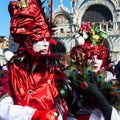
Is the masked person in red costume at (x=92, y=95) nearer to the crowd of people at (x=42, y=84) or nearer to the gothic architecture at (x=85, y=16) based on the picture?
the crowd of people at (x=42, y=84)

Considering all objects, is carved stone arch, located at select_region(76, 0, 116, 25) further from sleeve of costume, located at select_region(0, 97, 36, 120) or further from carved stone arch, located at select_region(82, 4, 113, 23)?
sleeve of costume, located at select_region(0, 97, 36, 120)

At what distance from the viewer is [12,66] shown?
2.84 m

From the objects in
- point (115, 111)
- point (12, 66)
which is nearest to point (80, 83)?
point (115, 111)

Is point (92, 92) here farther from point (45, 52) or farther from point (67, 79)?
point (45, 52)

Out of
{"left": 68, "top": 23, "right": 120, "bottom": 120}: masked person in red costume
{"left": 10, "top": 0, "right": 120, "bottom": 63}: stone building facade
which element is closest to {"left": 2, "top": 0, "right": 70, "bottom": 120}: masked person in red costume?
{"left": 68, "top": 23, "right": 120, "bottom": 120}: masked person in red costume

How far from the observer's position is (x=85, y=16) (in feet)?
124

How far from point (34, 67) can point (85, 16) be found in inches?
1387

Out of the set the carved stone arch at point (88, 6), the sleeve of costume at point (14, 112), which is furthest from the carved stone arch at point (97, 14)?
the sleeve of costume at point (14, 112)

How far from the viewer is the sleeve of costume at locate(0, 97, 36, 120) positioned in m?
2.64

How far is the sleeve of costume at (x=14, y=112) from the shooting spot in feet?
8.67

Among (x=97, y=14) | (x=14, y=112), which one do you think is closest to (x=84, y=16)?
(x=97, y=14)

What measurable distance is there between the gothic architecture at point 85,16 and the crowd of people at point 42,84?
30.1 m

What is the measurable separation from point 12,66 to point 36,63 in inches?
7.2

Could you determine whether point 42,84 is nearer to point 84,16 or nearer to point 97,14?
point 97,14
